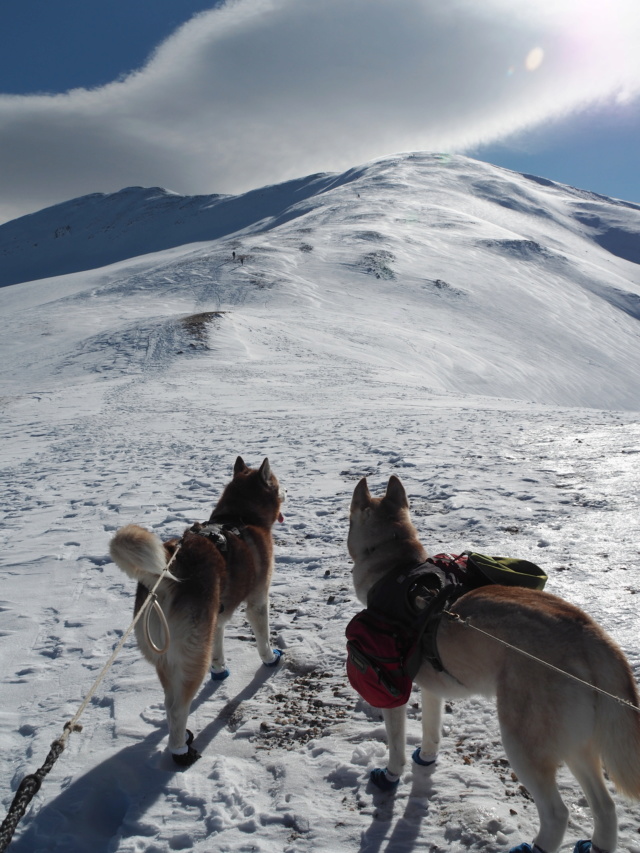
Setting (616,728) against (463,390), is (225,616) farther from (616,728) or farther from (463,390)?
(463,390)

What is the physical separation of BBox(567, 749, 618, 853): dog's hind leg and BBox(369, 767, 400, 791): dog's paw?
105 centimetres

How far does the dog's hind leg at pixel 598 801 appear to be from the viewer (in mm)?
2420

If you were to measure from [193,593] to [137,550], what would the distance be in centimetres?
56

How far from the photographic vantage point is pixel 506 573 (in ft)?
9.92

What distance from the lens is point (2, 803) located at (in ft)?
9.90

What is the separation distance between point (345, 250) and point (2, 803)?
183ft

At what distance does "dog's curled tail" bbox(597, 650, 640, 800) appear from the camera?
2242mm

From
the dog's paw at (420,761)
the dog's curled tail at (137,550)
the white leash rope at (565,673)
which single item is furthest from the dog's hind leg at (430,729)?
the dog's curled tail at (137,550)

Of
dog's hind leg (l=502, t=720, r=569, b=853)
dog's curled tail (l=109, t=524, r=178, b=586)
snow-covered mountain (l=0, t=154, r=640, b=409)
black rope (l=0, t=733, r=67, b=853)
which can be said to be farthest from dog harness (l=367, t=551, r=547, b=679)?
snow-covered mountain (l=0, t=154, r=640, b=409)

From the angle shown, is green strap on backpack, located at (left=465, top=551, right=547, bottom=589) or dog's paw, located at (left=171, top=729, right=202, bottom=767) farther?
dog's paw, located at (left=171, top=729, right=202, bottom=767)

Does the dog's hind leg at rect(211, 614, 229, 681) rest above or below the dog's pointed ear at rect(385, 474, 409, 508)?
below

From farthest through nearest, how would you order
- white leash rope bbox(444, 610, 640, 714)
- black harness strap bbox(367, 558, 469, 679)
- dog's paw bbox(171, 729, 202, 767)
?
dog's paw bbox(171, 729, 202, 767)
black harness strap bbox(367, 558, 469, 679)
white leash rope bbox(444, 610, 640, 714)

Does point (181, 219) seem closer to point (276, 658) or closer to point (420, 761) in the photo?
point (276, 658)

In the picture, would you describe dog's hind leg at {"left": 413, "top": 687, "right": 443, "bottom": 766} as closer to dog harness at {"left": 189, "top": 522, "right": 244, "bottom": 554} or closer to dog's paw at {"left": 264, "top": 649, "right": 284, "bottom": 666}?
dog's paw at {"left": 264, "top": 649, "right": 284, "bottom": 666}
